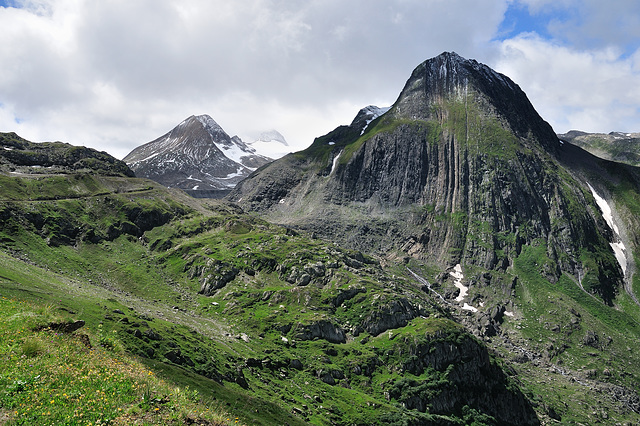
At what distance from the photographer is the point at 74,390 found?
1805 centimetres

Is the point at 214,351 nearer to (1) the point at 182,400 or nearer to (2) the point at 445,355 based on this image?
(1) the point at 182,400

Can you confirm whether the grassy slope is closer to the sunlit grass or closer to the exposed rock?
the exposed rock

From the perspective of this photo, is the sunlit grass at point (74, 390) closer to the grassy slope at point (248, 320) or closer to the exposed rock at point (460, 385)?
the grassy slope at point (248, 320)

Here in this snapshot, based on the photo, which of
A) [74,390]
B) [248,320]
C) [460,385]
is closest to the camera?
[74,390]

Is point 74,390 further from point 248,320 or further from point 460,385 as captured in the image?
point 460,385

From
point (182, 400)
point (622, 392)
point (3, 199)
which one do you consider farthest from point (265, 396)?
point (622, 392)

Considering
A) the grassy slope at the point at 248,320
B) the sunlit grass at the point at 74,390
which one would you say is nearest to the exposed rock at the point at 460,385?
the grassy slope at the point at 248,320

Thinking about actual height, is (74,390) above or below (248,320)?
above

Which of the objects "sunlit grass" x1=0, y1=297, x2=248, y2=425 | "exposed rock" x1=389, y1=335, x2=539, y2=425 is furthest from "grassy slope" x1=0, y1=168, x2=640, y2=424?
"sunlit grass" x1=0, y1=297, x2=248, y2=425

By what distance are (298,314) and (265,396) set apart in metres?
70.0

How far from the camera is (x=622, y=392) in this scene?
7436 inches

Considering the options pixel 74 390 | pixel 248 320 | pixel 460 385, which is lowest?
pixel 460 385

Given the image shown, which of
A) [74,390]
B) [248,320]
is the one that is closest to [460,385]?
[248,320]

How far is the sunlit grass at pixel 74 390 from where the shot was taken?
16375 millimetres
